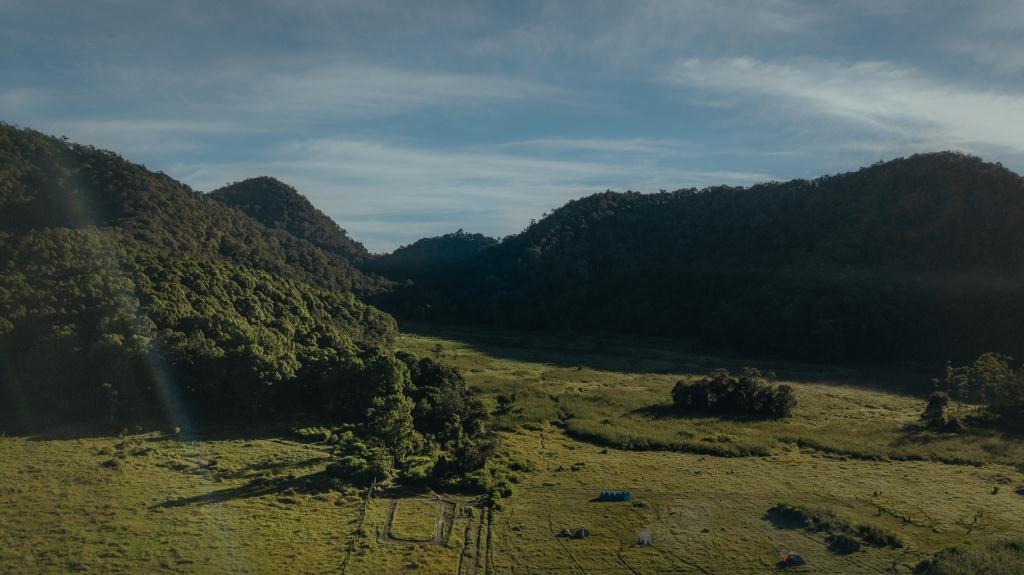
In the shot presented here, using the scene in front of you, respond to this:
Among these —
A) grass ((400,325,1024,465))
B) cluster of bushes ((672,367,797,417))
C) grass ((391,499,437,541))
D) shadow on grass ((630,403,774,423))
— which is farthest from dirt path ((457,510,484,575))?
cluster of bushes ((672,367,797,417))

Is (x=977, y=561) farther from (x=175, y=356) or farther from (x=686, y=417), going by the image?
(x=175, y=356)

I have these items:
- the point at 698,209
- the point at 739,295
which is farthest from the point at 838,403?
the point at 698,209

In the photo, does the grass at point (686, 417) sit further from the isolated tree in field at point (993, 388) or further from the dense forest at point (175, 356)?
the dense forest at point (175, 356)

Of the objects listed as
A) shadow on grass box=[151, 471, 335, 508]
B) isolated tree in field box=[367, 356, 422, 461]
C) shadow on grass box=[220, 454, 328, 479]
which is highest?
isolated tree in field box=[367, 356, 422, 461]

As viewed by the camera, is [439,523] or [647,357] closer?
[439,523]

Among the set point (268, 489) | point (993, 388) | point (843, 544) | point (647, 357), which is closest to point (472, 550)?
point (268, 489)

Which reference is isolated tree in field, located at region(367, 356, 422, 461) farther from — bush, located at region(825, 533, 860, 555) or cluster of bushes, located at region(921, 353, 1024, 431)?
cluster of bushes, located at region(921, 353, 1024, 431)
